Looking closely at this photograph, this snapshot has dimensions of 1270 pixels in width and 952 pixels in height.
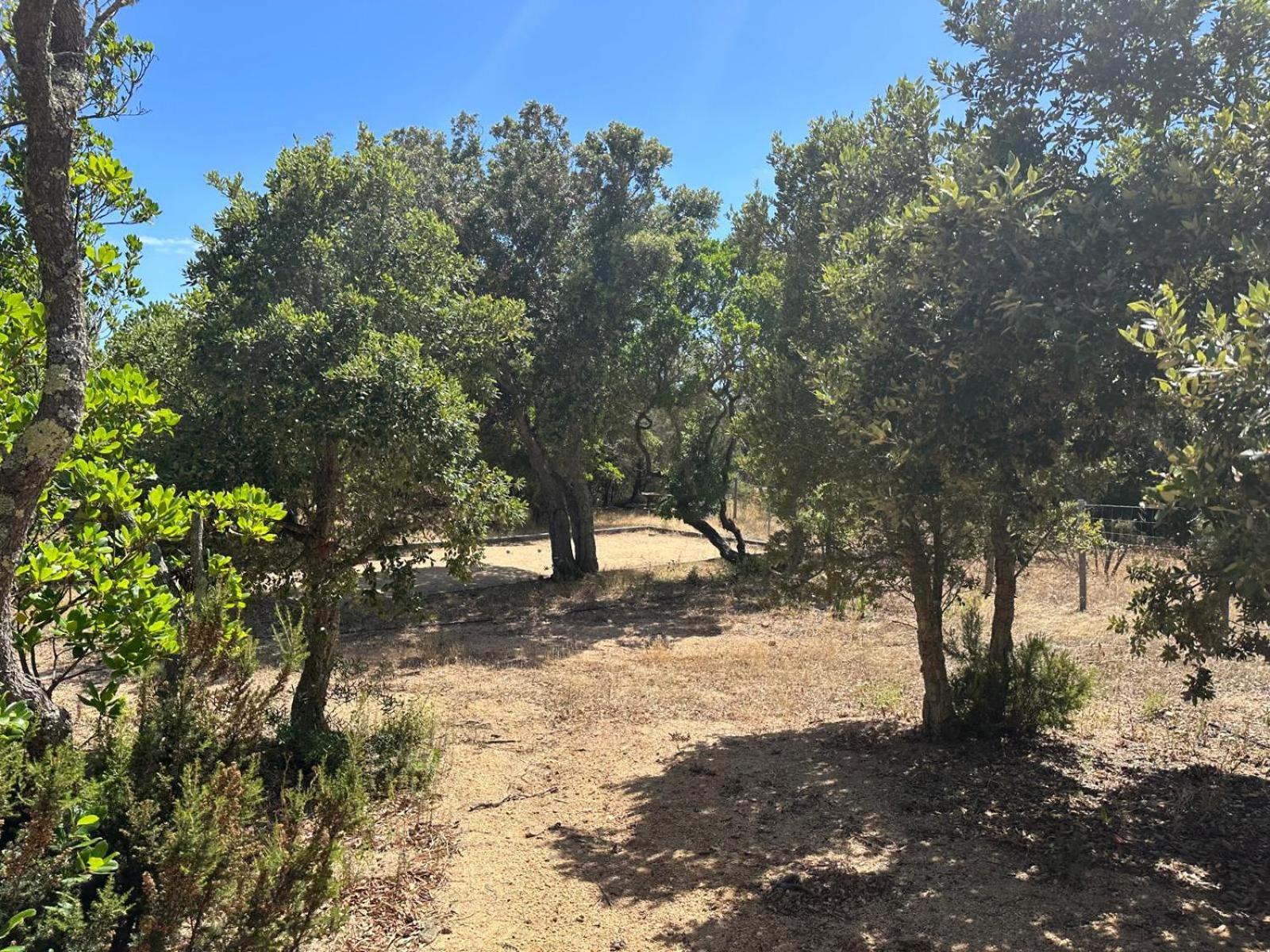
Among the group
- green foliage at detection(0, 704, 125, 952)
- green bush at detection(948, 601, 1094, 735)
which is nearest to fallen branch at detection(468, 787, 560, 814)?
green foliage at detection(0, 704, 125, 952)

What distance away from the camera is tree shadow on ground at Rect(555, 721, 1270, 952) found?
4.47 meters

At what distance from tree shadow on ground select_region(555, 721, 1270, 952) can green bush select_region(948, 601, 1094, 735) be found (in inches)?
8.5

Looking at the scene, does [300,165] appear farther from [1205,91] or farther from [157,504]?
[1205,91]

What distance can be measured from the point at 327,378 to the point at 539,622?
31.8 ft

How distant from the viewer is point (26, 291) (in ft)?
12.5

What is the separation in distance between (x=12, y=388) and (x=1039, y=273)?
5.09m

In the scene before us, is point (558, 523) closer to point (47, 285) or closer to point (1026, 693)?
point (1026, 693)

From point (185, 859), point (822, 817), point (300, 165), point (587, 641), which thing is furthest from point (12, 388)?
point (587, 641)

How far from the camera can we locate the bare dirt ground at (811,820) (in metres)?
4.54

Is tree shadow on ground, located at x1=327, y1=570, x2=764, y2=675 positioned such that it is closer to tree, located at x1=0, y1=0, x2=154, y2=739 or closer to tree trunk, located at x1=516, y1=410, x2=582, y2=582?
tree trunk, located at x1=516, y1=410, x2=582, y2=582

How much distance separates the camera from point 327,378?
6.08m

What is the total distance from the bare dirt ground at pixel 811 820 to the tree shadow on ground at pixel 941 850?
0.06 feet

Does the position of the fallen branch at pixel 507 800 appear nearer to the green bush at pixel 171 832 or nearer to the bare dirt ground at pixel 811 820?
the bare dirt ground at pixel 811 820

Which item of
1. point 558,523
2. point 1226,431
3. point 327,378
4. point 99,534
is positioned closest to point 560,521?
point 558,523
